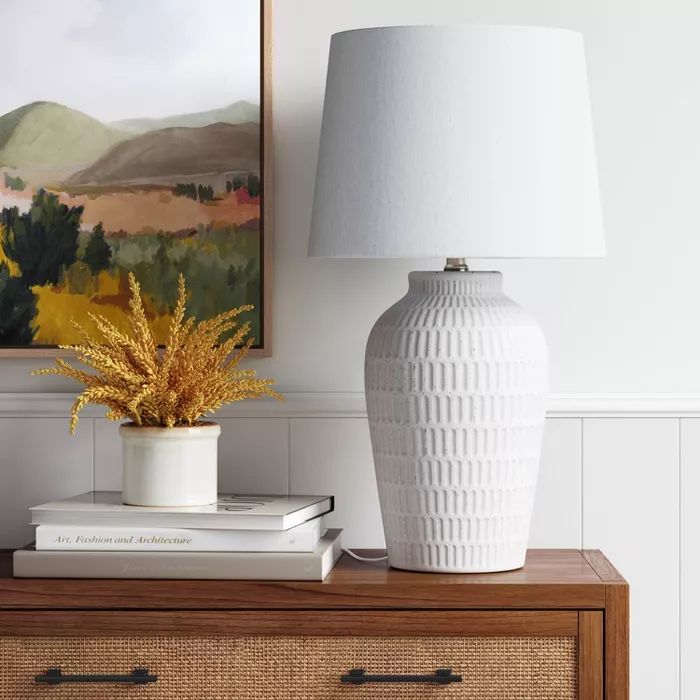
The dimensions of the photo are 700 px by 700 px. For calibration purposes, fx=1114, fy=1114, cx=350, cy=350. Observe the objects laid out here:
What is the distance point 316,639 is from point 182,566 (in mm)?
205

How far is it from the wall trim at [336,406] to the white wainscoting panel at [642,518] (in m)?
0.02

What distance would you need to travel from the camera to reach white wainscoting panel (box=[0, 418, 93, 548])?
1.88 m

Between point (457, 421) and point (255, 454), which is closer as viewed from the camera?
point (457, 421)

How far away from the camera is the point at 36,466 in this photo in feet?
6.18

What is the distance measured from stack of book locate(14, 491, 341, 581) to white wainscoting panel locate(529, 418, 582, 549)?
46cm

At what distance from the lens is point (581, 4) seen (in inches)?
72.7

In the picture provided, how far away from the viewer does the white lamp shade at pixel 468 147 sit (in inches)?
56.5

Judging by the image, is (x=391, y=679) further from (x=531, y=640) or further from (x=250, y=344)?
(x=250, y=344)

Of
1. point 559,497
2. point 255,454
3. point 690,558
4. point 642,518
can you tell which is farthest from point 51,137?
point 690,558

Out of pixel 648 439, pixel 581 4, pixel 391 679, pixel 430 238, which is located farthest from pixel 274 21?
pixel 391 679

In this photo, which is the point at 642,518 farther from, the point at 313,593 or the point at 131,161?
the point at 131,161

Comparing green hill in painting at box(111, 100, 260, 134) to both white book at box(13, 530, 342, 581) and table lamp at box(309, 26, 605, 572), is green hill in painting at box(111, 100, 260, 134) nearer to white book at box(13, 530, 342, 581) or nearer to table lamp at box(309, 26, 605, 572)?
table lamp at box(309, 26, 605, 572)

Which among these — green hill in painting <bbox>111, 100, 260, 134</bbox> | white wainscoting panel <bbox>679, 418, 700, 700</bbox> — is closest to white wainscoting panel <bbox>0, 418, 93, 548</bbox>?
green hill in painting <bbox>111, 100, 260, 134</bbox>

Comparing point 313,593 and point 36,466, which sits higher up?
point 36,466
